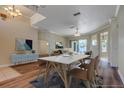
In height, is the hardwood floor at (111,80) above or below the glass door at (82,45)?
below

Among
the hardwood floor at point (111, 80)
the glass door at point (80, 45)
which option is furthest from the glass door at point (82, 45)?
the hardwood floor at point (111, 80)

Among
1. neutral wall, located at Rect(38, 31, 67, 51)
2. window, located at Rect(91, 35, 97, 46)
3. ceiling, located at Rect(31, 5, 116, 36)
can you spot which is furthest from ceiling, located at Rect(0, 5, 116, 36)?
window, located at Rect(91, 35, 97, 46)

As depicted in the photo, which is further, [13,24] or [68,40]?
[68,40]

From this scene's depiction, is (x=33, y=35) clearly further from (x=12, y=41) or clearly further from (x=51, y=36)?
(x=51, y=36)

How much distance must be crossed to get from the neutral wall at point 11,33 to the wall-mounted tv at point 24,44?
22 cm

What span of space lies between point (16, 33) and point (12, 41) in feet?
A: 1.79

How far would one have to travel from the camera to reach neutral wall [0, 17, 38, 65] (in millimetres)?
4805

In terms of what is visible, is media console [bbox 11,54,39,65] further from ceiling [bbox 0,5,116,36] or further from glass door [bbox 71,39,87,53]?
glass door [bbox 71,39,87,53]

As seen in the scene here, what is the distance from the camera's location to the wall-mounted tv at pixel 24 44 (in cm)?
553

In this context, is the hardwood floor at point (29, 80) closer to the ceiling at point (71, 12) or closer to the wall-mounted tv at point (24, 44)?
the ceiling at point (71, 12)

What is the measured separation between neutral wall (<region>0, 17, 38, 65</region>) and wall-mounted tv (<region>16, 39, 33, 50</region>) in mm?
222

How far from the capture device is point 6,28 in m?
4.97

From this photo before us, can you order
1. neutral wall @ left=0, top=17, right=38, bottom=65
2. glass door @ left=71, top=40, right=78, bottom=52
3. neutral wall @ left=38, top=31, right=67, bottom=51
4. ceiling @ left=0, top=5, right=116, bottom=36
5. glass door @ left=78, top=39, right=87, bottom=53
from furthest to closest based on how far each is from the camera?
1. glass door @ left=71, top=40, right=78, bottom=52
2. glass door @ left=78, top=39, right=87, bottom=53
3. neutral wall @ left=38, top=31, right=67, bottom=51
4. neutral wall @ left=0, top=17, right=38, bottom=65
5. ceiling @ left=0, top=5, right=116, bottom=36
